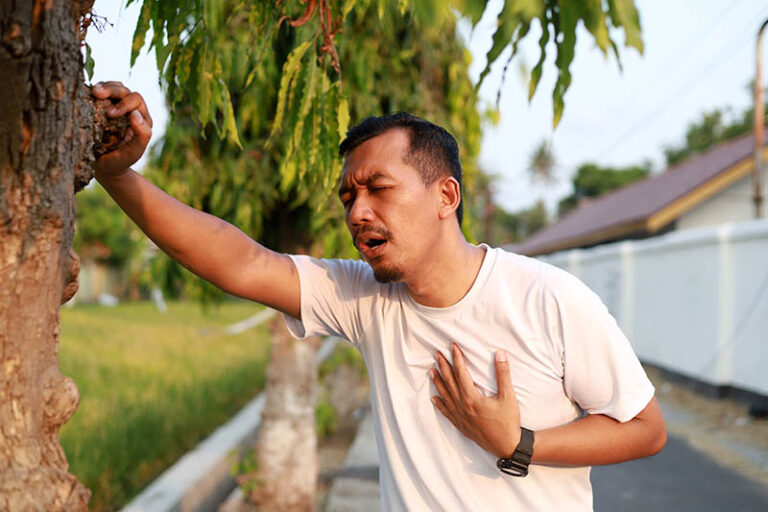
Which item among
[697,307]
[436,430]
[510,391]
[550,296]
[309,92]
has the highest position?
[309,92]

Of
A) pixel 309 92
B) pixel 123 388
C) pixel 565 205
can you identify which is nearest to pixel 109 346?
pixel 123 388

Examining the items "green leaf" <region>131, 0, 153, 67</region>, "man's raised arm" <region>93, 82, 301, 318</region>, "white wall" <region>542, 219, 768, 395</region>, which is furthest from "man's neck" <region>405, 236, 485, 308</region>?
"white wall" <region>542, 219, 768, 395</region>

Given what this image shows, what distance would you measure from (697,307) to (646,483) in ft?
16.1

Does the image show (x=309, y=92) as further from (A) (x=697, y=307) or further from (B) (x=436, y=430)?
(A) (x=697, y=307)

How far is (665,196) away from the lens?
16.3 metres

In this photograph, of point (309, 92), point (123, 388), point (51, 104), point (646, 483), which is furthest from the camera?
point (123, 388)

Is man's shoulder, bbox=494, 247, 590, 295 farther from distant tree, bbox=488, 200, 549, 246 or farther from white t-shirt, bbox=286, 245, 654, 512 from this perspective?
distant tree, bbox=488, 200, 549, 246

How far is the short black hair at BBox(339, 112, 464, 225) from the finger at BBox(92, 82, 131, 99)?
635 millimetres

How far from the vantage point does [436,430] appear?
6.17ft

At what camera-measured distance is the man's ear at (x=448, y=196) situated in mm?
1959

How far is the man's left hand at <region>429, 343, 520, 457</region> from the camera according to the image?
1.74 meters

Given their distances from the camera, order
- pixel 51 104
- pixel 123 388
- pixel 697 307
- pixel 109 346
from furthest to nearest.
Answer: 1. pixel 109 346
2. pixel 697 307
3. pixel 123 388
4. pixel 51 104

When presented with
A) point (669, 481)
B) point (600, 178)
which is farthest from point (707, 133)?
point (669, 481)

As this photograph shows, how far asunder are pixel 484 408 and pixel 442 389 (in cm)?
14
